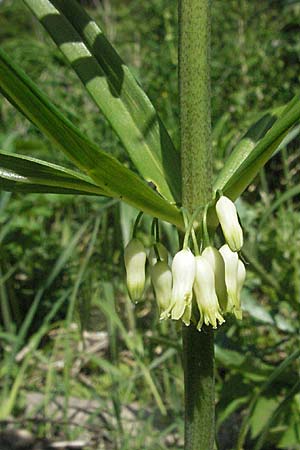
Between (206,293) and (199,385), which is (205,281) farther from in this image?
(199,385)

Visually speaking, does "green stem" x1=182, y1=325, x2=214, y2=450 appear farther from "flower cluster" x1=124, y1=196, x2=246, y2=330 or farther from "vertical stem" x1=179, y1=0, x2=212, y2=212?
"vertical stem" x1=179, y1=0, x2=212, y2=212

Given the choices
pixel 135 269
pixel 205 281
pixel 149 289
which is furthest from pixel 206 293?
pixel 149 289

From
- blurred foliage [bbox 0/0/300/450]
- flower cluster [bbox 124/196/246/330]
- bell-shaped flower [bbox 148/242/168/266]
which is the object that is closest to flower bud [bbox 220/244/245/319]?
flower cluster [bbox 124/196/246/330]

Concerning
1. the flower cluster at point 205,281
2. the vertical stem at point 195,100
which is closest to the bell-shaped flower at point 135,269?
the flower cluster at point 205,281

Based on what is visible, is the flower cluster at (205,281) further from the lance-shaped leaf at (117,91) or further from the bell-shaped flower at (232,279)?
the lance-shaped leaf at (117,91)

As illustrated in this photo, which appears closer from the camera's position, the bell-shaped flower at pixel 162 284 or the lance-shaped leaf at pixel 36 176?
the lance-shaped leaf at pixel 36 176

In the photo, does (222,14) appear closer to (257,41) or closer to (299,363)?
(257,41)
